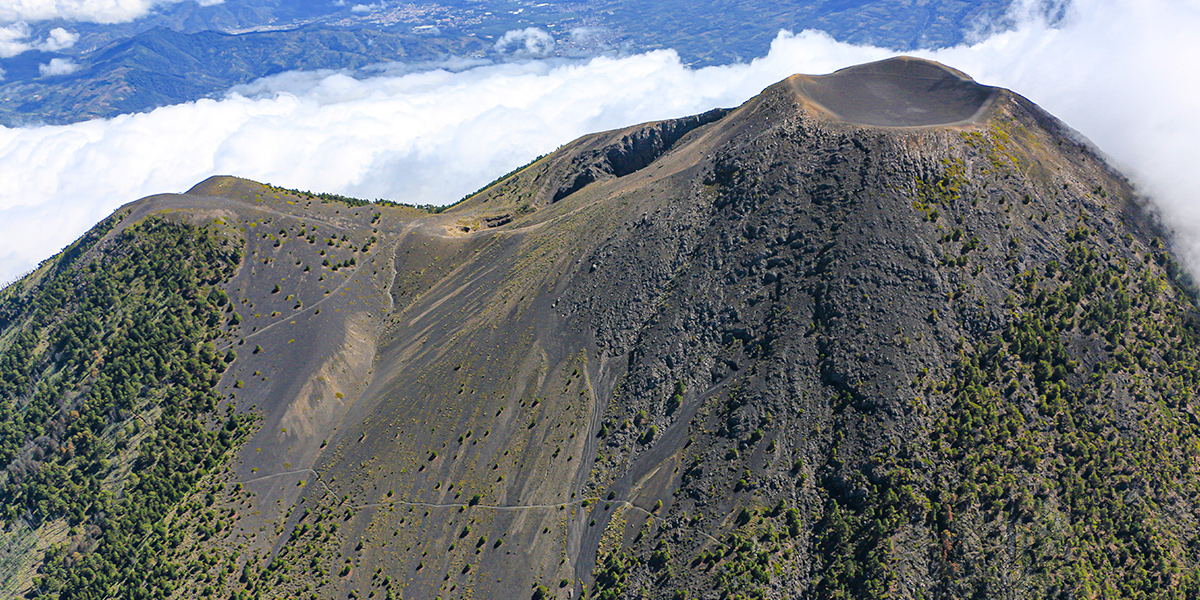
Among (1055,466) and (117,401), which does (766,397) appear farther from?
(117,401)

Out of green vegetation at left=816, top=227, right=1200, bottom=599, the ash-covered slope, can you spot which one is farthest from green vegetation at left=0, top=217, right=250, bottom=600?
green vegetation at left=816, top=227, right=1200, bottom=599

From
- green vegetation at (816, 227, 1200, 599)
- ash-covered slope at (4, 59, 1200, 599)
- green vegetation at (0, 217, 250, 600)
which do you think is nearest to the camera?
green vegetation at (816, 227, 1200, 599)

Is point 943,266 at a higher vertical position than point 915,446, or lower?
higher

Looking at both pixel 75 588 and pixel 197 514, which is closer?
pixel 75 588

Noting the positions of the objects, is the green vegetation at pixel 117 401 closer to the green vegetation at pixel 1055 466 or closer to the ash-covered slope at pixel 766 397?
the ash-covered slope at pixel 766 397

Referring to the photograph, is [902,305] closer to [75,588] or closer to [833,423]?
[833,423]

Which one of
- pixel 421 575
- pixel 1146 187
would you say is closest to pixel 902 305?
pixel 1146 187

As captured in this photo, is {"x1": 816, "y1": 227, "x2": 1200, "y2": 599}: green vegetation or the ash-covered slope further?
the ash-covered slope

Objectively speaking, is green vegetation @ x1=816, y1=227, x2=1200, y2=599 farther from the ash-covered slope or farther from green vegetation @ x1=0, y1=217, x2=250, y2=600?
green vegetation @ x1=0, y1=217, x2=250, y2=600

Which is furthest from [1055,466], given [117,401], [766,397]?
[117,401]
